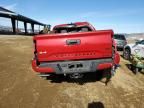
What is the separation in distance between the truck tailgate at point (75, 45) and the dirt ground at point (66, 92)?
3.92 feet

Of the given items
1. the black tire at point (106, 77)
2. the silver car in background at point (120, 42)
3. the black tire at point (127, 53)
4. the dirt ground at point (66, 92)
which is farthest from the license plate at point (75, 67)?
the silver car in background at point (120, 42)

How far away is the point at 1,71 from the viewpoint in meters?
9.66

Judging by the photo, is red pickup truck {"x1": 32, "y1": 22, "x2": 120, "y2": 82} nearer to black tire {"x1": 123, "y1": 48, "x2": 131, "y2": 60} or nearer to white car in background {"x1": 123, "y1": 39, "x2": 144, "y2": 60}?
white car in background {"x1": 123, "y1": 39, "x2": 144, "y2": 60}

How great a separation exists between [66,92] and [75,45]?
156cm

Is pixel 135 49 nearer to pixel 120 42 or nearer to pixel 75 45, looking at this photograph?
pixel 120 42

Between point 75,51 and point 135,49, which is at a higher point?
point 75,51

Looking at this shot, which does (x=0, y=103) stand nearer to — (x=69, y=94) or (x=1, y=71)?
(x=69, y=94)

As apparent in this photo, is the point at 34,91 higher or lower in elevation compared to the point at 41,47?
lower

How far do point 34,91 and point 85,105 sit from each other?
189 centimetres

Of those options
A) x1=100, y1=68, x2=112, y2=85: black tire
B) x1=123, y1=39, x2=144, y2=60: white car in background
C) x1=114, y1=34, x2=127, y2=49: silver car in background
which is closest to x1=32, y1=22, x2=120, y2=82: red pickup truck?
x1=100, y1=68, x2=112, y2=85: black tire

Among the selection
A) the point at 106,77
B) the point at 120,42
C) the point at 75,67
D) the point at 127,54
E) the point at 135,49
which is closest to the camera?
the point at 75,67

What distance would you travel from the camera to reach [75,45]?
21.6 feet

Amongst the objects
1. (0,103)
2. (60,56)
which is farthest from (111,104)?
(0,103)

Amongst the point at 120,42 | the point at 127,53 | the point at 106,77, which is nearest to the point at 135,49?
the point at 127,53
